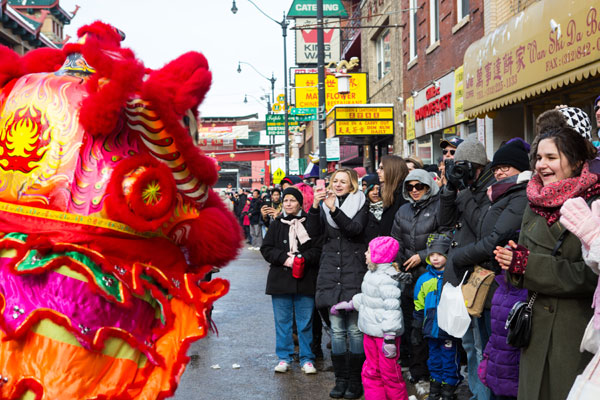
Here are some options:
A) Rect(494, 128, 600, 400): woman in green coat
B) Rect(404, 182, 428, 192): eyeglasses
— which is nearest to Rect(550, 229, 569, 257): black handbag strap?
Rect(494, 128, 600, 400): woman in green coat

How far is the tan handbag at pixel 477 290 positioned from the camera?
4598 millimetres

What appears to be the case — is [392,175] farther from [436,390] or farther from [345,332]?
[436,390]

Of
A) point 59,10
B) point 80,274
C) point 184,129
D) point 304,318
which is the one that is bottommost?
point 304,318

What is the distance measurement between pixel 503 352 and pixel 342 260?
7.85ft

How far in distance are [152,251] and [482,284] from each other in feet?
8.36

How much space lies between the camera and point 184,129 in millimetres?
2840

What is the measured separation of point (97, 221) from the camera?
2.72 metres

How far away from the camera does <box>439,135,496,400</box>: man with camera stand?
16.1 ft

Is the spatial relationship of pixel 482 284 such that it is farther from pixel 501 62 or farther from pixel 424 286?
pixel 501 62

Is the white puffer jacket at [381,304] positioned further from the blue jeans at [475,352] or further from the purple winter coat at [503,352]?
the purple winter coat at [503,352]

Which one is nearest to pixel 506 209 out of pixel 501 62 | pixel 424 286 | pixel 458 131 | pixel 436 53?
pixel 424 286

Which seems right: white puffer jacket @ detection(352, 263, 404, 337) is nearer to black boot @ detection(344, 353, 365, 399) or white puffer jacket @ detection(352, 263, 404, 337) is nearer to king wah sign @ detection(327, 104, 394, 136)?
black boot @ detection(344, 353, 365, 399)

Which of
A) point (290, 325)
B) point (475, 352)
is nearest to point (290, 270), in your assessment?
point (290, 325)

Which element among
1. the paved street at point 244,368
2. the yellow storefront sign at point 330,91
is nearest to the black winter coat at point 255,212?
the yellow storefront sign at point 330,91
